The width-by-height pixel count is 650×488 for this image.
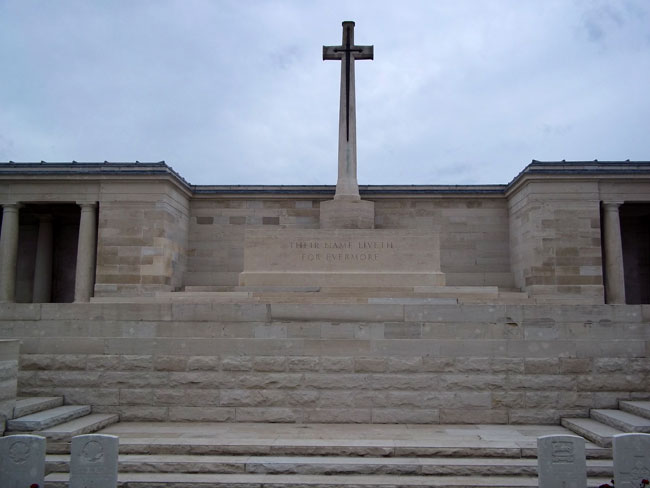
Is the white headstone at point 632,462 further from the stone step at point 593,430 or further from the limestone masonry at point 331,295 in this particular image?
the limestone masonry at point 331,295

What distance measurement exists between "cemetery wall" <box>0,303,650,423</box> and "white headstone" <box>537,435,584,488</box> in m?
3.26

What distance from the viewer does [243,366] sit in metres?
10.1

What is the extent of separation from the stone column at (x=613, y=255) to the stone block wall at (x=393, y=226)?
3.35m

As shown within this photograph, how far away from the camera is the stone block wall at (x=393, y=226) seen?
72.1ft

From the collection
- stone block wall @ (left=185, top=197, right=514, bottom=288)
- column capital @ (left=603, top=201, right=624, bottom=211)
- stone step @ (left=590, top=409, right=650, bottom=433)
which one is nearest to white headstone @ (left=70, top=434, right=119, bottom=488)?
stone step @ (left=590, top=409, right=650, bottom=433)

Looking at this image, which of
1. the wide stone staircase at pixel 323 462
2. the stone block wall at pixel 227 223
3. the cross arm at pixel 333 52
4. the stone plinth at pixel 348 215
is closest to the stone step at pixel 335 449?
the wide stone staircase at pixel 323 462

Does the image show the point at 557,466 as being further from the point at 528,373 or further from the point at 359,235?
the point at 359,235

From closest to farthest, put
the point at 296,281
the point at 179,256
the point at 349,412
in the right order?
the point at 349,412 < the point at 296,281 < the point at 179,256

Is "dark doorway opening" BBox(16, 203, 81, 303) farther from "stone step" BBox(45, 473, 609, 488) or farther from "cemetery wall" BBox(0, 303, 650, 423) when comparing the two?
"stone step" BBox(45, 473, 609, 488)

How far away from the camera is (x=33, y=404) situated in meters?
9.31

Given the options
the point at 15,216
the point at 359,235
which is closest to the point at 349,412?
the point at 359,235

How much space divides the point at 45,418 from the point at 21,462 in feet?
7.69

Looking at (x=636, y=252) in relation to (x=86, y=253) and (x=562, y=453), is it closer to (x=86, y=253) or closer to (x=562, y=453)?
(x=562, y=453)

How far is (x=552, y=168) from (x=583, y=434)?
13096 millimetres
